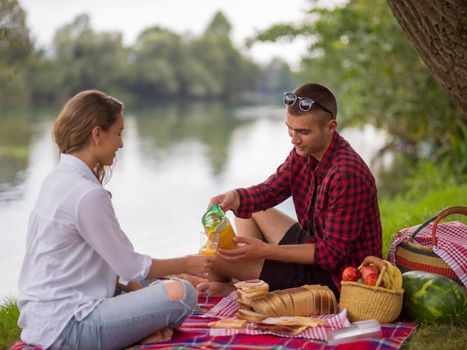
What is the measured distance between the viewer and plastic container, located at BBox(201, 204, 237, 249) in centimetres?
391

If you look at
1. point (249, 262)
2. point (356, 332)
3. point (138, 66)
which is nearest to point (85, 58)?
point (138, 66)

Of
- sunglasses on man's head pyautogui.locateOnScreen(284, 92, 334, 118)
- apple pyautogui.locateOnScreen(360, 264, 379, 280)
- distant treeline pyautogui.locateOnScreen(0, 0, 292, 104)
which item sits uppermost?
distant treeline pyautogui.locateOnScreen(0, 0, 292, 104)

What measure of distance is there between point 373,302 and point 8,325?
85.3 inches

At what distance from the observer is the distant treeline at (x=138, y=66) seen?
31812mm

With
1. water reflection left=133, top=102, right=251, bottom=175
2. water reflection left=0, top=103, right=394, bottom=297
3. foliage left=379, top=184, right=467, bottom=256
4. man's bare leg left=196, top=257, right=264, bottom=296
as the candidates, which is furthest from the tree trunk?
water reflection left=133, top=102, right=251, bottom=175

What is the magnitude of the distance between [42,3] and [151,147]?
17805mm

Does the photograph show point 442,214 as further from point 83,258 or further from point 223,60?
point 223,60

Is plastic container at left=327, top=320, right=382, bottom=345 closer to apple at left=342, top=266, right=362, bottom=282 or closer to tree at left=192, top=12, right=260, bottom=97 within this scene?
apple at left=342, top=266, right=362, bottom=282

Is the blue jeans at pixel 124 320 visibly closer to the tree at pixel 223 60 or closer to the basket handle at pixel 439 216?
the basket handle at pixel 439 216

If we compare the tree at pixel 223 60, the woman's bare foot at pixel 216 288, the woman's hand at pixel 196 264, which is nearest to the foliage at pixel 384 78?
the woman's bare foot at pixel 216 288

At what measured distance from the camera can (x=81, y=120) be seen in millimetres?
3170

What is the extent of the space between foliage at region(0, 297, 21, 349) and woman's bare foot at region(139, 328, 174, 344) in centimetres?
93

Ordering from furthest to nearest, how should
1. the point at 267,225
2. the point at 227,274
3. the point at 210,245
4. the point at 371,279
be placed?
the point at 267,225, the point at 227,274, the point at 210,245, the point at 371,279

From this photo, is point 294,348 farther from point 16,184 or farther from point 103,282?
point 16,184
